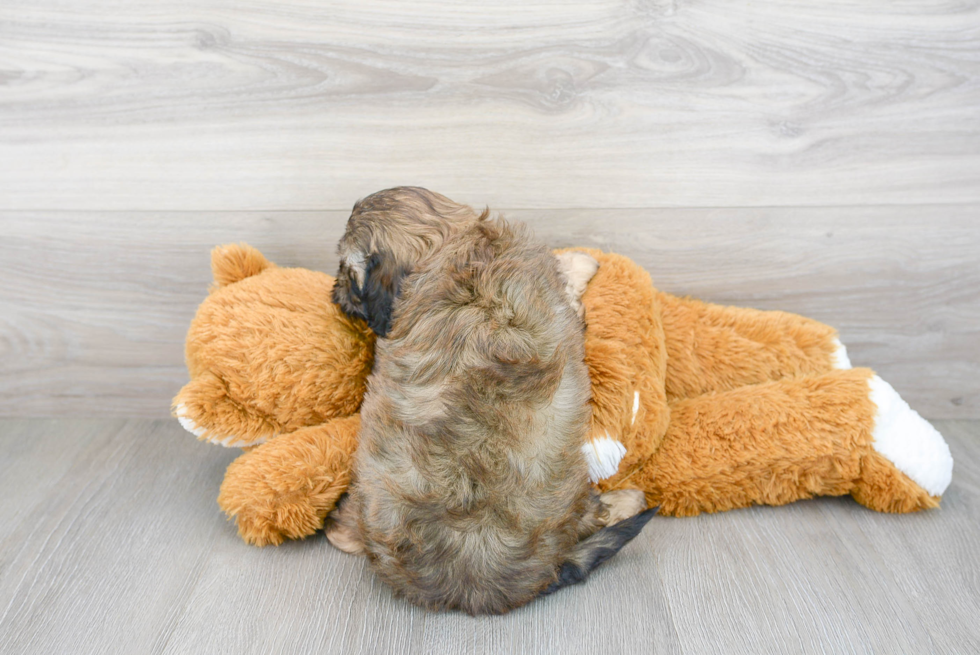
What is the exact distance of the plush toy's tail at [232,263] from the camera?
1594 mm

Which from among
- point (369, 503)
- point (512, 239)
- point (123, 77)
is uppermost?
point (123, 77)

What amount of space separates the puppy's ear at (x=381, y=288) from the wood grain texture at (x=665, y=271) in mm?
494

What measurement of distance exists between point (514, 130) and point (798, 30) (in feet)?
2.29

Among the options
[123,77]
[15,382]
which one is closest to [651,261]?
[123,77]

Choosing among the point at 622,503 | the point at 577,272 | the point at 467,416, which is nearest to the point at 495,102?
the point at 577,272

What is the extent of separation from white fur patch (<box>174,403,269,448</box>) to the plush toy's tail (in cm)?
33

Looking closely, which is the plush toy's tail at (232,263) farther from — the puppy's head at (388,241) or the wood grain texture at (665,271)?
the puppy's head at (388,241)

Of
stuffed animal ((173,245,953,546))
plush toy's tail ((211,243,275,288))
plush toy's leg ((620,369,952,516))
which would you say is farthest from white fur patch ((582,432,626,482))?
plush toy's tail ((211,243,275,288))

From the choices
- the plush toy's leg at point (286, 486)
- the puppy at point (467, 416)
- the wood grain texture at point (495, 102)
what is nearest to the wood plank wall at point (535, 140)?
the wood grain texture at point (495, 102)

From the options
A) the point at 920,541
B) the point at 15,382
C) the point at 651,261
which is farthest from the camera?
the point at 15,382

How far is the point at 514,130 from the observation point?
1.66 meters

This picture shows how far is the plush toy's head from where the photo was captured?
1.45 m

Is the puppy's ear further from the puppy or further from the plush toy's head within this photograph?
the plush toy's head

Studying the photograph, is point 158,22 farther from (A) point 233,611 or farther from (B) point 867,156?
(B) point 867,156
